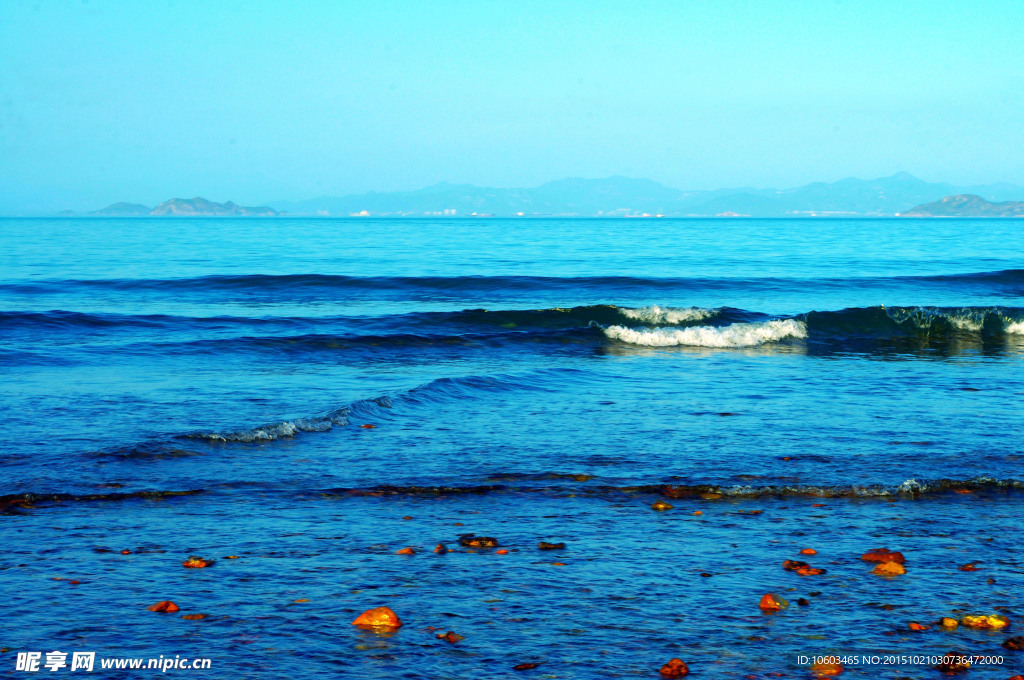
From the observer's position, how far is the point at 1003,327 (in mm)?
22109

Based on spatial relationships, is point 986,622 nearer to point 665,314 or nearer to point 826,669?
point 826,669

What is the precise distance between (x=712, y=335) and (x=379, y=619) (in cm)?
1518

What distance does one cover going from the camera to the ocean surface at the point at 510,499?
4562mm

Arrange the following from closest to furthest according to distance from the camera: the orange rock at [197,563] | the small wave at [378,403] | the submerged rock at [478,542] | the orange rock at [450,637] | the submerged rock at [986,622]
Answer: the orange rock at [450,637] → the submerged rock at [986,622] → the orange rock at [197,563] → the submerged rock at [478,542] → the small wave at [378,403]

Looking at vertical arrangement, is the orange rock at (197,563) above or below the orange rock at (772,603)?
below

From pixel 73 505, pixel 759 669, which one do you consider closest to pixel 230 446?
pixel 73 505

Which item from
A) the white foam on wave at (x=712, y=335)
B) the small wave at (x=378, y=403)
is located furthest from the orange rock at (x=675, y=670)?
the white foam on wave at (x=712, y=335)

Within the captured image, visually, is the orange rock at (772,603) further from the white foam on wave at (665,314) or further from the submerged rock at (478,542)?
the white foam on wave at (665,314)

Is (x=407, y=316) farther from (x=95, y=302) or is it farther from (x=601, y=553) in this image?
(x=601, y=553)

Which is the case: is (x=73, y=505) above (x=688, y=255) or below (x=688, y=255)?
below

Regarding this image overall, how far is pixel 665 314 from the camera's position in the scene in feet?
77.5

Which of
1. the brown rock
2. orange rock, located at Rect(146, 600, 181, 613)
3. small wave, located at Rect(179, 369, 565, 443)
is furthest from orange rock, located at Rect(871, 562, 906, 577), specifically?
small wave, located at Rect(179, 369, 565, 443)

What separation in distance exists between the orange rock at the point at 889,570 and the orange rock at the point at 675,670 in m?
1.95

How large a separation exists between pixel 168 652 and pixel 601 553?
2.87m
